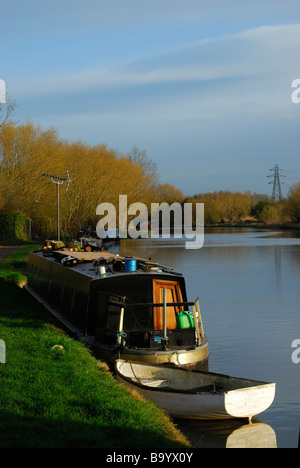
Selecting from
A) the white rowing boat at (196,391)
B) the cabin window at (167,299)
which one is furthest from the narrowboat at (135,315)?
the white rowing boat at (196,391)

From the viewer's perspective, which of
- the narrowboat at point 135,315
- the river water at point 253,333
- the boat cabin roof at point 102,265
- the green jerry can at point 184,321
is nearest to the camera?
the river water at point 253,333

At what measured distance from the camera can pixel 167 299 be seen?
46.3 ft

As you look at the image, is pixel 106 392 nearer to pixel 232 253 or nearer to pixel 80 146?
pixel 232 253

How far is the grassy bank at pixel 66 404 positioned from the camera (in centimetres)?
696

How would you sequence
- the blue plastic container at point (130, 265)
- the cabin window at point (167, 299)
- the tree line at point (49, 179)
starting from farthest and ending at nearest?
the tree line at point (49, 179) → the blue plastic container at point (130, 265) → the cabin window at point (167, 299)

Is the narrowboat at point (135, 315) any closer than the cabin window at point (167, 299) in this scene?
Yes

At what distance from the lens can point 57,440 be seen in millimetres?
Answer: 6746

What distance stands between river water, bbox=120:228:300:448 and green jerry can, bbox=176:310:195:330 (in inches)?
66.0

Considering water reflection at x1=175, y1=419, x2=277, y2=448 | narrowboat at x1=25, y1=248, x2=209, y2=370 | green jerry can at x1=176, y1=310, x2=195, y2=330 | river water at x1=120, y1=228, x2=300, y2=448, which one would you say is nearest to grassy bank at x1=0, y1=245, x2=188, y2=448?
water reflection at x1=175, y1=419, x2=277, y2=448

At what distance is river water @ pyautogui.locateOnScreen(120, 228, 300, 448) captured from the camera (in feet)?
33.1

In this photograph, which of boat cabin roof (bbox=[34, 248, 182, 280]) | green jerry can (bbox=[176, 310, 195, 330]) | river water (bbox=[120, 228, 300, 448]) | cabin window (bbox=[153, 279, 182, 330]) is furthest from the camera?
boat cabin roof (bbox=[34, 248, 182, 280])

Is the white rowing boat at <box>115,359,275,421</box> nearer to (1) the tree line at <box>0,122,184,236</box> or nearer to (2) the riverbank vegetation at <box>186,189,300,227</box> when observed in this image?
(1) the tree line at <box>0,122,184,236</box>

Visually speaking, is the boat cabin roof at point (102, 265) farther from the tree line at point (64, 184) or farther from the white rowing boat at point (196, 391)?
the tree line at point (64, 184)

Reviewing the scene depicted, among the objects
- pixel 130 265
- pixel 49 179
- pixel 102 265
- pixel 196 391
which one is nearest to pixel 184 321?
pixel 130 265
